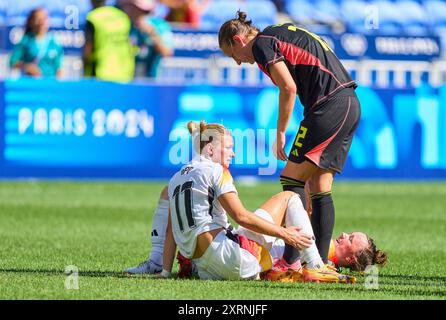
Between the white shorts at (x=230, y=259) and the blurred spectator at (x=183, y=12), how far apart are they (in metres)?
16.8

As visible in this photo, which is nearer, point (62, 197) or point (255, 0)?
point (62, 197)

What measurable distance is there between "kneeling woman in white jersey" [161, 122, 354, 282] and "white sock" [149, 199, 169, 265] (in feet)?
1.11

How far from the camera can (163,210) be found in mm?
8008

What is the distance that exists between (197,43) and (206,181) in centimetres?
1588

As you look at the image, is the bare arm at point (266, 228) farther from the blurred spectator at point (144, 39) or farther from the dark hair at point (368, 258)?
the blurred spectator at point (144, 39)

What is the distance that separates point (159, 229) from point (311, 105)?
4.59 ft

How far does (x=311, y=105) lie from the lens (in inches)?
312

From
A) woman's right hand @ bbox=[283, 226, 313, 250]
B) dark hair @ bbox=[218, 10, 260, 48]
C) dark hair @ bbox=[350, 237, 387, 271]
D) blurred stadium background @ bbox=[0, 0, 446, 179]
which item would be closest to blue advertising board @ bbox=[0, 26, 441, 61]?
blurred stadium background @ bbox=[0, 0, 446, 179]

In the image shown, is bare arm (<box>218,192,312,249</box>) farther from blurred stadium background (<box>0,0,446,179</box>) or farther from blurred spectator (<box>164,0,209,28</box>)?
blurred spectator (<box>164,0,209,28</box>)

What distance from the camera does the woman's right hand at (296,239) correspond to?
722 centimetres

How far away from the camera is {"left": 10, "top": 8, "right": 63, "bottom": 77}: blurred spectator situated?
1891 centimetres

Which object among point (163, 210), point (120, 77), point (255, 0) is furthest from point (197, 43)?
point (163, 210)

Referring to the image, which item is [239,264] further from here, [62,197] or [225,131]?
[62,197]

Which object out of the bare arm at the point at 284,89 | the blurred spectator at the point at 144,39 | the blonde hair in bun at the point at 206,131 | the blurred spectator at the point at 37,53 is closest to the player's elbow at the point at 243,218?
the blonde hair in bun at the point at 206,131
